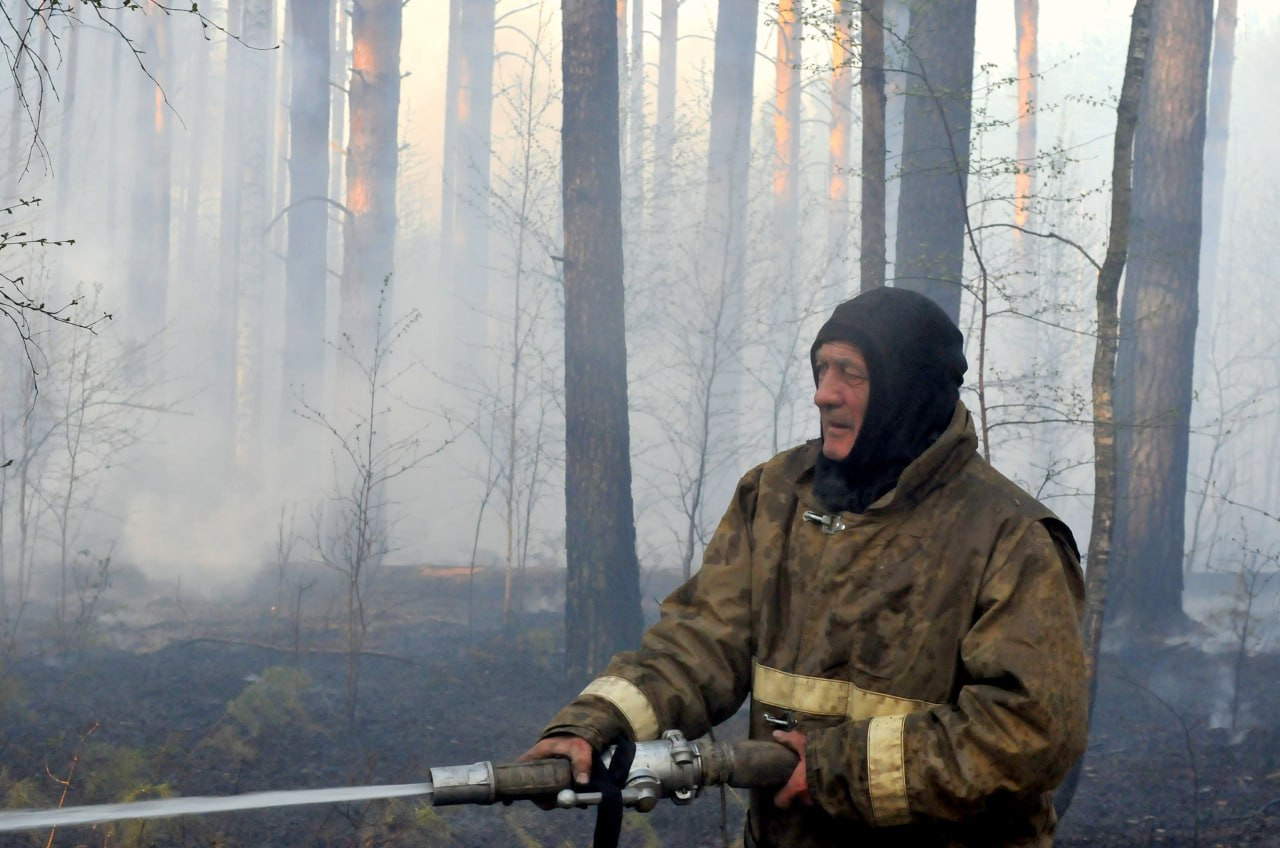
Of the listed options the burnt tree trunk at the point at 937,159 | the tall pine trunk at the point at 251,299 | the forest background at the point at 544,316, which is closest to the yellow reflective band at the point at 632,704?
the forest background at the point at 544,316

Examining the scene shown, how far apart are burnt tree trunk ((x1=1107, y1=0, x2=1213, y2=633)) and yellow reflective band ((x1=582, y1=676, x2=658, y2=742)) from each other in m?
9.26

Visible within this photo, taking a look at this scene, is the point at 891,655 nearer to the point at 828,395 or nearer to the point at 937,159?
the point at 828,395

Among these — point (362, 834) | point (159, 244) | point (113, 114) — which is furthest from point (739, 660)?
point (113, 114)

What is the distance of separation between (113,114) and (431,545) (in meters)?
23.7

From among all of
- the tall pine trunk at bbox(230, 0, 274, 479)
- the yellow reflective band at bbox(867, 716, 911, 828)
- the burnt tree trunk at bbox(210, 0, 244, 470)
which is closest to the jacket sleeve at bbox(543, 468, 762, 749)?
the yellow reflective band at bbox(867, 716, 911, 828)

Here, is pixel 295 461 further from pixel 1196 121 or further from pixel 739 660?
pixel 739 660

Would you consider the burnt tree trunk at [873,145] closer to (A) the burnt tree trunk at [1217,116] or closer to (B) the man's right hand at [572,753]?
(B) the man's right hand at [572,753]

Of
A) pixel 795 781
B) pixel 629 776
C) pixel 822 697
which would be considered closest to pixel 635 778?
pixel 629 776

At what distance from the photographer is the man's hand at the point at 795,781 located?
8.91 ft

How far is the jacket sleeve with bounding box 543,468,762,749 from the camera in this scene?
289cm

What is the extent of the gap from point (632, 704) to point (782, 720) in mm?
368

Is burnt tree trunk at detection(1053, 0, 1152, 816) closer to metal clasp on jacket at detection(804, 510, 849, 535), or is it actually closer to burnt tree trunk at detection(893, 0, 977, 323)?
burnt tree trunk at detection(893, 0, 977, 323)

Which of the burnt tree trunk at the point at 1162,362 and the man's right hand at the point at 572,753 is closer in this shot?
the man's right hand at the point at 572,753

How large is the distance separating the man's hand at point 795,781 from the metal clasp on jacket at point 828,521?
48 cm
